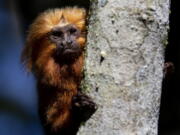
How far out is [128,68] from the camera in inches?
150

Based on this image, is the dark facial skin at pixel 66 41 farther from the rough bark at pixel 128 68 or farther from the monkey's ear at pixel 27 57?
the rough bark at pixel 128 68

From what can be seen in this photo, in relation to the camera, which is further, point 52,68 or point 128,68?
point 52,68

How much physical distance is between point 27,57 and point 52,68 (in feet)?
1.31

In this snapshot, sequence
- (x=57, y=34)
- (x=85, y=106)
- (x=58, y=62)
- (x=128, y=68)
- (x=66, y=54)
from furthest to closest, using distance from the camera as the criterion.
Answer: (x=57, y=34), (x=58, y=62), (x=66, y=54), (x=85, y=106), (x=128, y=68)

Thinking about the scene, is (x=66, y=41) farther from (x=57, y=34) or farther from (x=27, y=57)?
(x=27, y=57)

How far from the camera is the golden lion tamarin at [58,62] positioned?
4.88m

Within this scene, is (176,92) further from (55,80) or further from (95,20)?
(95,20)

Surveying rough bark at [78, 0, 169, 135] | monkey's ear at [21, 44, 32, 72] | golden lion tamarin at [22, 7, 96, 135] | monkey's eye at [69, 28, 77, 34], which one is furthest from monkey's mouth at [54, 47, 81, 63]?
rough bark at [78, 0, 169, 135]

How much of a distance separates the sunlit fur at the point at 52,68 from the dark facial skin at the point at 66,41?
39 millimetres

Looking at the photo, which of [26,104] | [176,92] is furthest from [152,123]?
[26,104]

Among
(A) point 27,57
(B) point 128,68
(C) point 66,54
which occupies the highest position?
(B) point 128,68

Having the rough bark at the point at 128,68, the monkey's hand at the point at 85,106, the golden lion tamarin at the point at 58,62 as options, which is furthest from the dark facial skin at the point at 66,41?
the rough bark at the point at 128,68

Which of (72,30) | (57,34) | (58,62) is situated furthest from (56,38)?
(58,62)

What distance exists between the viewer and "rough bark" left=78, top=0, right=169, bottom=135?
379 cm
